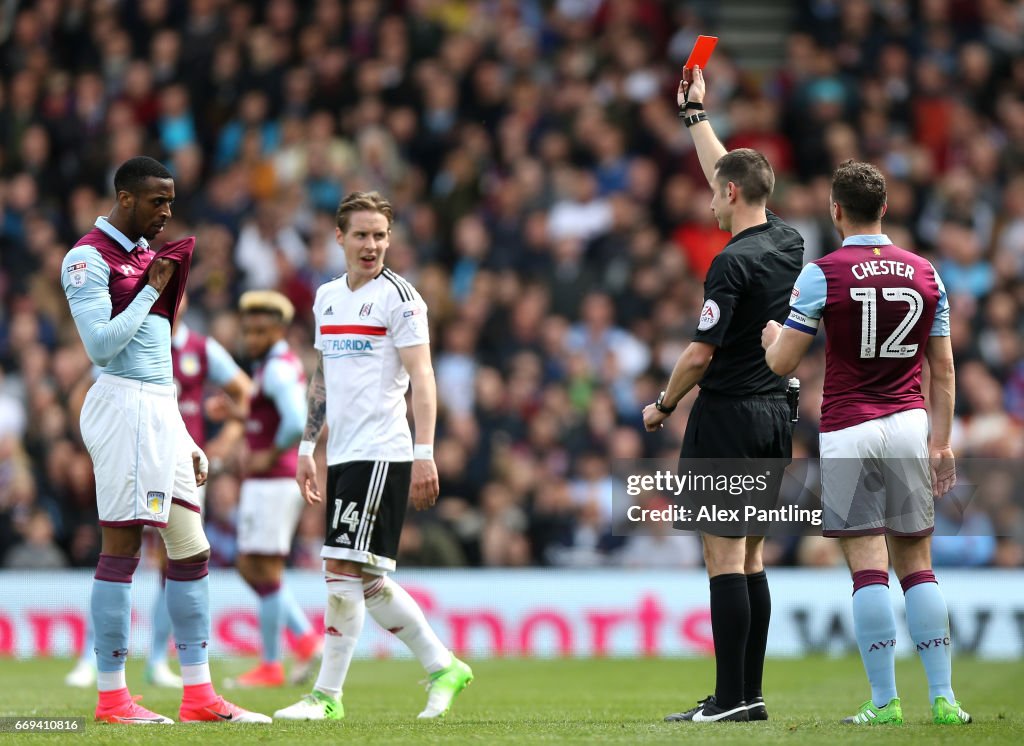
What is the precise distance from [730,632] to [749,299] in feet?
5.19

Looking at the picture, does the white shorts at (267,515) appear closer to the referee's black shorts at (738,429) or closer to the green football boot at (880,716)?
the referee's black shorts at (738,429)

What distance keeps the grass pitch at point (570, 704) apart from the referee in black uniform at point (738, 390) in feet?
1.06

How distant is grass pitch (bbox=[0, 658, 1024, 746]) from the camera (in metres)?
6.53

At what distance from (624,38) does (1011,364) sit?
673 cm

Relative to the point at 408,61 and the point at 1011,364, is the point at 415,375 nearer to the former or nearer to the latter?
the point at 1011,364

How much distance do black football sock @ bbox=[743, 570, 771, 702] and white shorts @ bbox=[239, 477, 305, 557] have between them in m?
4.16

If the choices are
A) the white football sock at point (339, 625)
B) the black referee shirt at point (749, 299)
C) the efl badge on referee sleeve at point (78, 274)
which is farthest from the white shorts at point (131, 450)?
the black referee shirt at point (749, 299)

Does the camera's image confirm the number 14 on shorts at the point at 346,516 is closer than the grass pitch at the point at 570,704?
No

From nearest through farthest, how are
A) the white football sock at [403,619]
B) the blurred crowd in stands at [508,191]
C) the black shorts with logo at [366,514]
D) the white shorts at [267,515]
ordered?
1. the black shorts with logo at [366,514]
2. the white football sock at [403,619]
3. the white shorts at [267,515]
4. the blurred crowd in stands at [508,191]

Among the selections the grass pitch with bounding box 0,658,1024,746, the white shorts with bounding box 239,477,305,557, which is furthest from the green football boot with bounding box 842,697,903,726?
the white shorts with bounding box 239,477,305,557

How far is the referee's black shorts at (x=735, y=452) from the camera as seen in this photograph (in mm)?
7285

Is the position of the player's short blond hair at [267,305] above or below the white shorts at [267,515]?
above

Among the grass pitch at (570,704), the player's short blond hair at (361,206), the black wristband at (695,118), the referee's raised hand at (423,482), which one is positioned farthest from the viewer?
the black wristband at (695,118)

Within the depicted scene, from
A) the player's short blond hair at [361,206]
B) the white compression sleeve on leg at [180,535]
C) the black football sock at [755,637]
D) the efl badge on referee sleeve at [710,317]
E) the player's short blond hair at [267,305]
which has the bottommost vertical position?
the black football sock at [755,637]
